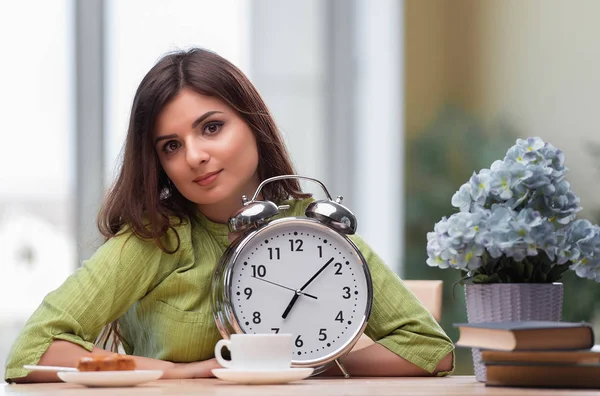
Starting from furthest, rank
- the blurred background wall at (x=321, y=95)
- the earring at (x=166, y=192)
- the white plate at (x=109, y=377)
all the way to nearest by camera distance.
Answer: the blurred background wall at (x=321, y=95) → the earring at (x=166, y=192) → the white plate at (x=109, y=377)

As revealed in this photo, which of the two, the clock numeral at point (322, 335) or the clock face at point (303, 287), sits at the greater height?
the clock face at point (303, 287)

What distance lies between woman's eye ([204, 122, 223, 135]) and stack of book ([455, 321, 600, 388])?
779 mm

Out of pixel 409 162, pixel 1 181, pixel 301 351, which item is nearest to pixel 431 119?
pixel 409 162

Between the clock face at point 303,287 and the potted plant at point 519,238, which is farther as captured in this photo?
the clock face at point 303,287

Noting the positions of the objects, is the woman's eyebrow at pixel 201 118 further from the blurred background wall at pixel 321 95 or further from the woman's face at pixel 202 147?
the blurred background wall at pixel 321 95

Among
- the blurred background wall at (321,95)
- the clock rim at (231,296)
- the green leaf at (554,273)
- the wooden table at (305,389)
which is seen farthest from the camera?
the blurred background wall at (321,95)

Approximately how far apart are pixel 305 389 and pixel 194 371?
419mm

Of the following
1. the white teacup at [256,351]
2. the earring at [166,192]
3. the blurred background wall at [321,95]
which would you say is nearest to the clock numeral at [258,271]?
the white teacup at [256,351]

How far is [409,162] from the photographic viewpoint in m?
4.72

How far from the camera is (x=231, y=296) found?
70.7 inches

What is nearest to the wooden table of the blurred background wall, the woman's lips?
the woman's lips

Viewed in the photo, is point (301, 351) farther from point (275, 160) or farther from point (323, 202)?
point (275, 160)

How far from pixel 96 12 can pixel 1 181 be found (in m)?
0.93

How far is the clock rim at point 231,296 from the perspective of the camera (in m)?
1.78
